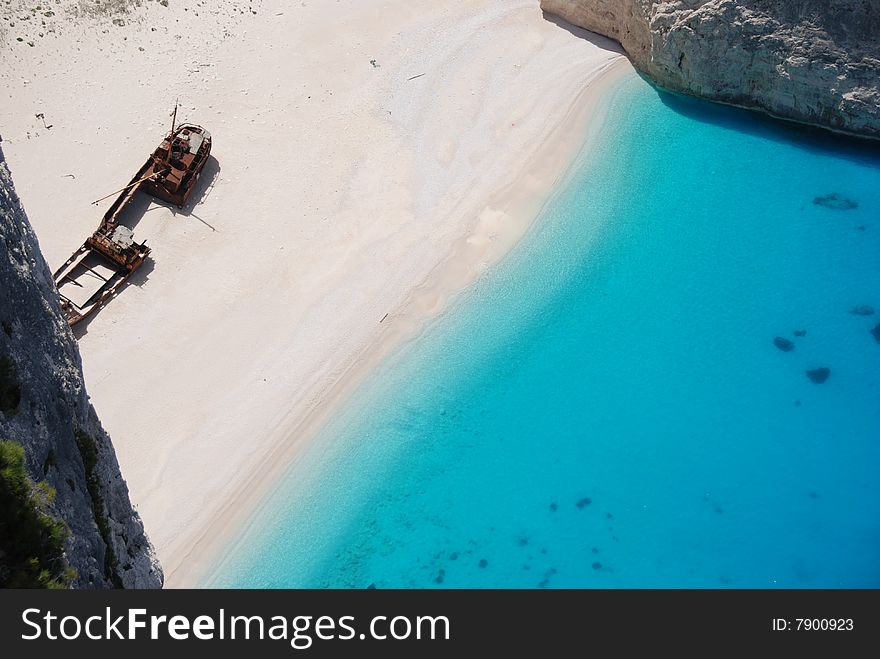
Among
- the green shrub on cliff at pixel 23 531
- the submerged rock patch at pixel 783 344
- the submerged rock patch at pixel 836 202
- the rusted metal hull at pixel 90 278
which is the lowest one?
the submerged rock patch at pixel 783 344

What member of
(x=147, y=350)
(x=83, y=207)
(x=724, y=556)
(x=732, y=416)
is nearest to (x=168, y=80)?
(x=83, y=207)

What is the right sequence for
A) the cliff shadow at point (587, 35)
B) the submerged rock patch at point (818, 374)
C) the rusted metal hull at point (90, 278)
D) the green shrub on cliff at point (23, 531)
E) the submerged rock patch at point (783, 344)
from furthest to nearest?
the cliff shadow at point (587, 35)
the submerged rock patch at point (783, 344)
the submerged rock patch at point (818, 374)
the rusted metal hull at point (90, 278)
the green shrub on cliff at point (23, 531)

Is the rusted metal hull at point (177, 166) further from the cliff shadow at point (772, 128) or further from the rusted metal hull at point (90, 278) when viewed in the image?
the cliff shadow at point (772, 128)

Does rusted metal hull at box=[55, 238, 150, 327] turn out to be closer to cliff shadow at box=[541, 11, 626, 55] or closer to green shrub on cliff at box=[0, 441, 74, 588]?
green shrub on cliff at box=[0, 441, 74, 588]

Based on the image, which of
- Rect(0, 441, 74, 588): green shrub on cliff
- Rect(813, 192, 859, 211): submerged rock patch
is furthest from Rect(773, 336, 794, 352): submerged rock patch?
Rect(0, 441, 74, 588): green shrub on cliff

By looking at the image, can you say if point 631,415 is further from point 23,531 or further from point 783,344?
point 23,531

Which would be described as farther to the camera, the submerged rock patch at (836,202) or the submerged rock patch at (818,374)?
the submerged rock patch at (836,202)

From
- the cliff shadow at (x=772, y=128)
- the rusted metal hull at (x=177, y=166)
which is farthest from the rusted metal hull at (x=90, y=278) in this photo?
the cliff shadow at (x=772, y=128)

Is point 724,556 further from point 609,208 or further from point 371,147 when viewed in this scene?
point 371,147
